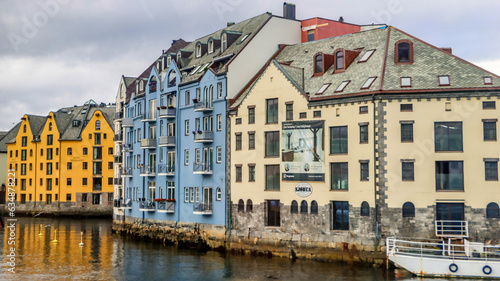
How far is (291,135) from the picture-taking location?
55.3 meters

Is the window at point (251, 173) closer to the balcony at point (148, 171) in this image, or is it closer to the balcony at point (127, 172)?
the balcony at point (148, 171)

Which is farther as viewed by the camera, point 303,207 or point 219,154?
point 219,154

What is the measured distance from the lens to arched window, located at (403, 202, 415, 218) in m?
48.0

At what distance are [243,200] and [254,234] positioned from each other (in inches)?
144

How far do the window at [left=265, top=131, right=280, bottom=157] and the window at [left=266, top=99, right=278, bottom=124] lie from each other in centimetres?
120

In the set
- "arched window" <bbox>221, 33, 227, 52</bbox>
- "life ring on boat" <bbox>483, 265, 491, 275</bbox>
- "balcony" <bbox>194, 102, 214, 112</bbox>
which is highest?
"arched window" <bbox>221, 33, 227, 52</bbox>

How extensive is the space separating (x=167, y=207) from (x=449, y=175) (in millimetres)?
33280

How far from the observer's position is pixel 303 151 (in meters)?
54.3

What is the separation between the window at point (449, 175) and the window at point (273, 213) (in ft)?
48.8

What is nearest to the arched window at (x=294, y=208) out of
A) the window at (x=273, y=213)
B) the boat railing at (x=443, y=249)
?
the window at (x=273, y=213)

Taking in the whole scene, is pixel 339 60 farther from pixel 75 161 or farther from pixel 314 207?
pixel 75 161

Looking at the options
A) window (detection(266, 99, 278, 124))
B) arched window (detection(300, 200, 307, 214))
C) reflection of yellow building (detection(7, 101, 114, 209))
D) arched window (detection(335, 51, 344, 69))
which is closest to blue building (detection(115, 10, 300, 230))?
window (detection(266, 99, 278, 124))

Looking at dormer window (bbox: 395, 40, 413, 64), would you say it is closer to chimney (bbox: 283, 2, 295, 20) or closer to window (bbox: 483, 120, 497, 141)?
window (bbox: 483, 120, 497, 141)

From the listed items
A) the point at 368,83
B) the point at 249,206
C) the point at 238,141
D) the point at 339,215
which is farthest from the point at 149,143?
the point at 368,83
